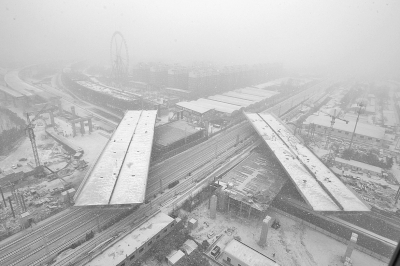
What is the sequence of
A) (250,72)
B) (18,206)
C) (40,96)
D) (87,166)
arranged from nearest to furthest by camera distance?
(18,206)
(87,166)
(40,96)
(250,72)

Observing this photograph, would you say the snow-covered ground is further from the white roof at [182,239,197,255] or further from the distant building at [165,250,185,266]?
the distant building at [165,250,185,266]

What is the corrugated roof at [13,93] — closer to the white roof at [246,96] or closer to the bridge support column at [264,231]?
the white roof at [246,96]

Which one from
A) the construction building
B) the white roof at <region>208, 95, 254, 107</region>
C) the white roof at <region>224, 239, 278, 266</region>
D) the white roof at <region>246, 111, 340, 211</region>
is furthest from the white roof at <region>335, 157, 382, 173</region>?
the white roof at <region>208, 95, 254, 107</region>

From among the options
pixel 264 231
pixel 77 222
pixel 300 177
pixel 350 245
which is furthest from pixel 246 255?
pixel 77 222

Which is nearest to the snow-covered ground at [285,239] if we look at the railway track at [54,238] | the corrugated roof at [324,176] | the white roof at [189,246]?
the white roof at [189,246]

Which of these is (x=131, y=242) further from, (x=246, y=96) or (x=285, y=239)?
(x=246, y=96)

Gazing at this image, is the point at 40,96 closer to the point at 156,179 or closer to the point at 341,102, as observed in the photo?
the point at 156,179

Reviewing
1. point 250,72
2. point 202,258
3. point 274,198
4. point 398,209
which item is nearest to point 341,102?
point 250,72
